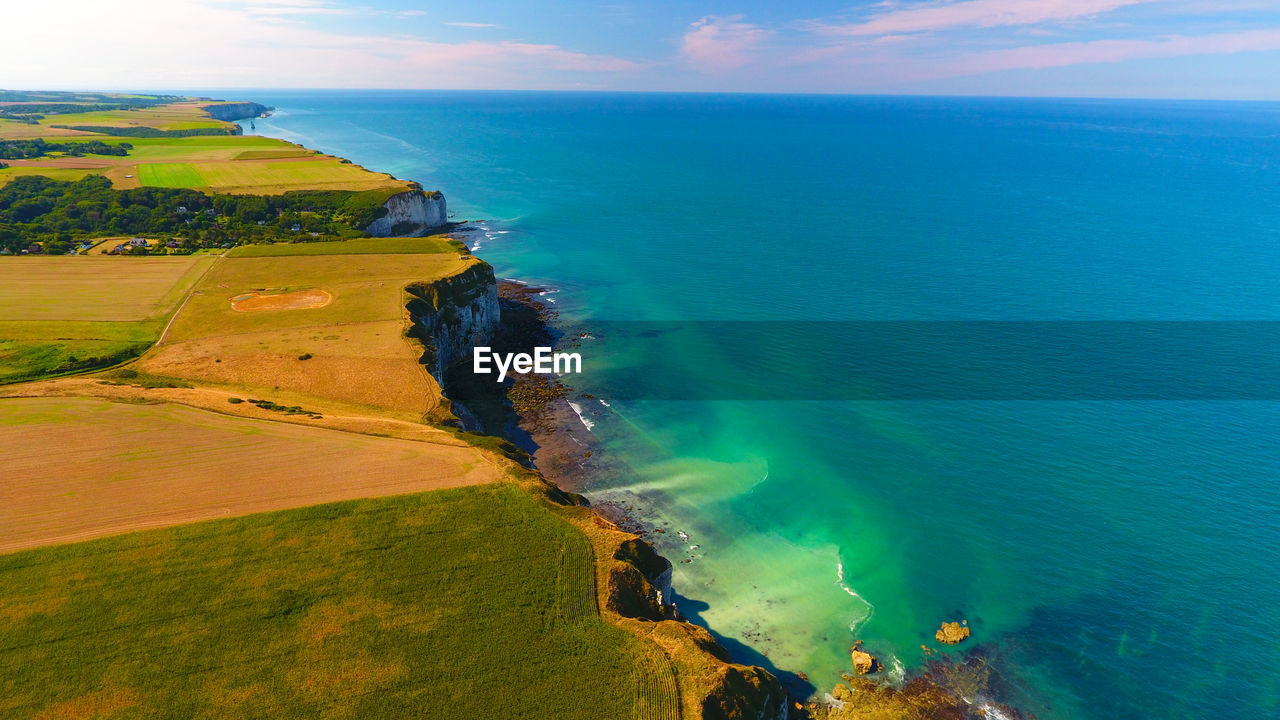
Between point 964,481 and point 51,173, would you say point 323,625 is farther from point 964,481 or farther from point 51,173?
point 51,173

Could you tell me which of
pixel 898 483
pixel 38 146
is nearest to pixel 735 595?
pixel 898 483

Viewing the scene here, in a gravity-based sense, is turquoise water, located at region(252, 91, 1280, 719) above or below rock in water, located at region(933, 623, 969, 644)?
above

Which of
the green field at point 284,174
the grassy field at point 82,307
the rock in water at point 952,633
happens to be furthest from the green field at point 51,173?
the rock in water at point 952,633

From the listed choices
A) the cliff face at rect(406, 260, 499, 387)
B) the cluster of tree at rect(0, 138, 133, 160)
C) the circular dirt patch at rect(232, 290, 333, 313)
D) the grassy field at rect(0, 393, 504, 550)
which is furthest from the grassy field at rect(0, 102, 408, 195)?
the grassy field at rect(0, 393, 504, 550)

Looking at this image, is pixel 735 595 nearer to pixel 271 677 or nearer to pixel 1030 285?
pixel 271 677

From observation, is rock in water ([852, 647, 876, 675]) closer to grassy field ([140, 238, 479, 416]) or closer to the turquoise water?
the turquoise water
